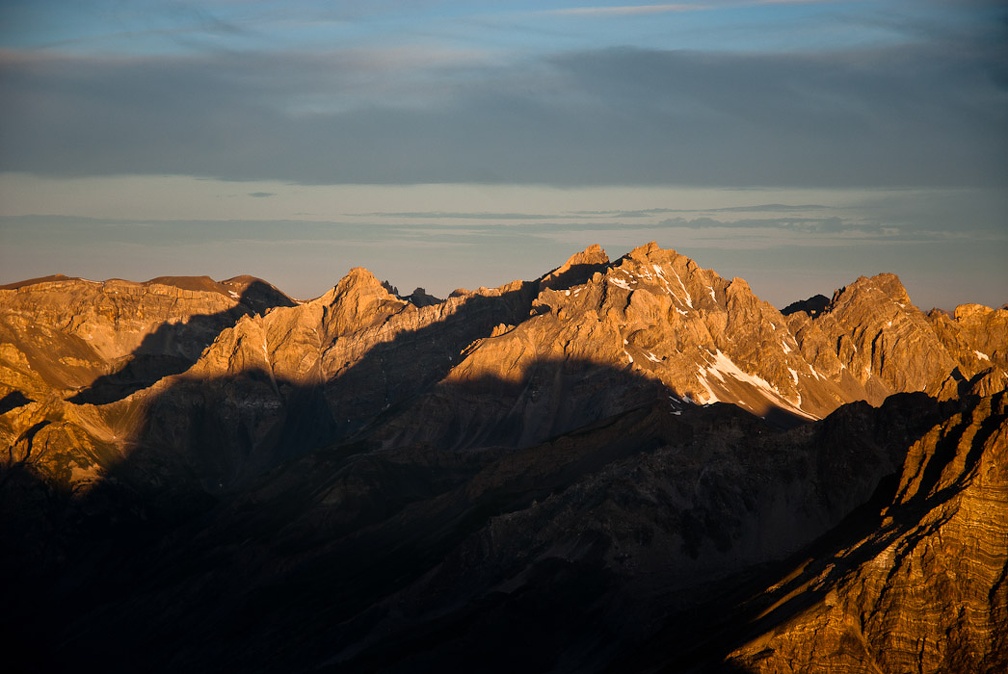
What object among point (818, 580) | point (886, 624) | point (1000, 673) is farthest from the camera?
point (818, 580)

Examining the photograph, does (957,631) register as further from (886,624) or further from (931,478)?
(931,478)

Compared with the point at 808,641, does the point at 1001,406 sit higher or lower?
higher

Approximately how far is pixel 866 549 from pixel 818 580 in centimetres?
562

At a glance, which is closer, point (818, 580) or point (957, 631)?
point (957, 631)

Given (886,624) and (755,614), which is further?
(755,614)

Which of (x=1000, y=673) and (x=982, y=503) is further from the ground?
(x=982, y=503)

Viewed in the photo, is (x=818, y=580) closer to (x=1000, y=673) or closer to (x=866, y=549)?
(x=866, y=549)

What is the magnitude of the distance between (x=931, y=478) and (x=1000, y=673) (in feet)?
107

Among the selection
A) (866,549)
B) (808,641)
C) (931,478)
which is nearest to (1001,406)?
(931,478)

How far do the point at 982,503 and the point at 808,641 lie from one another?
802 inches

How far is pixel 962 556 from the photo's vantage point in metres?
176

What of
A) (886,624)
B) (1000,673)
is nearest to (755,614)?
(886,624)

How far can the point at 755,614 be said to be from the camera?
195500 millimetres

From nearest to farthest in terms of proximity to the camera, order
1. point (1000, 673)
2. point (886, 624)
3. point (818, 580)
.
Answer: point (1000, 673)
point (886, 624)
point (818, 580)
